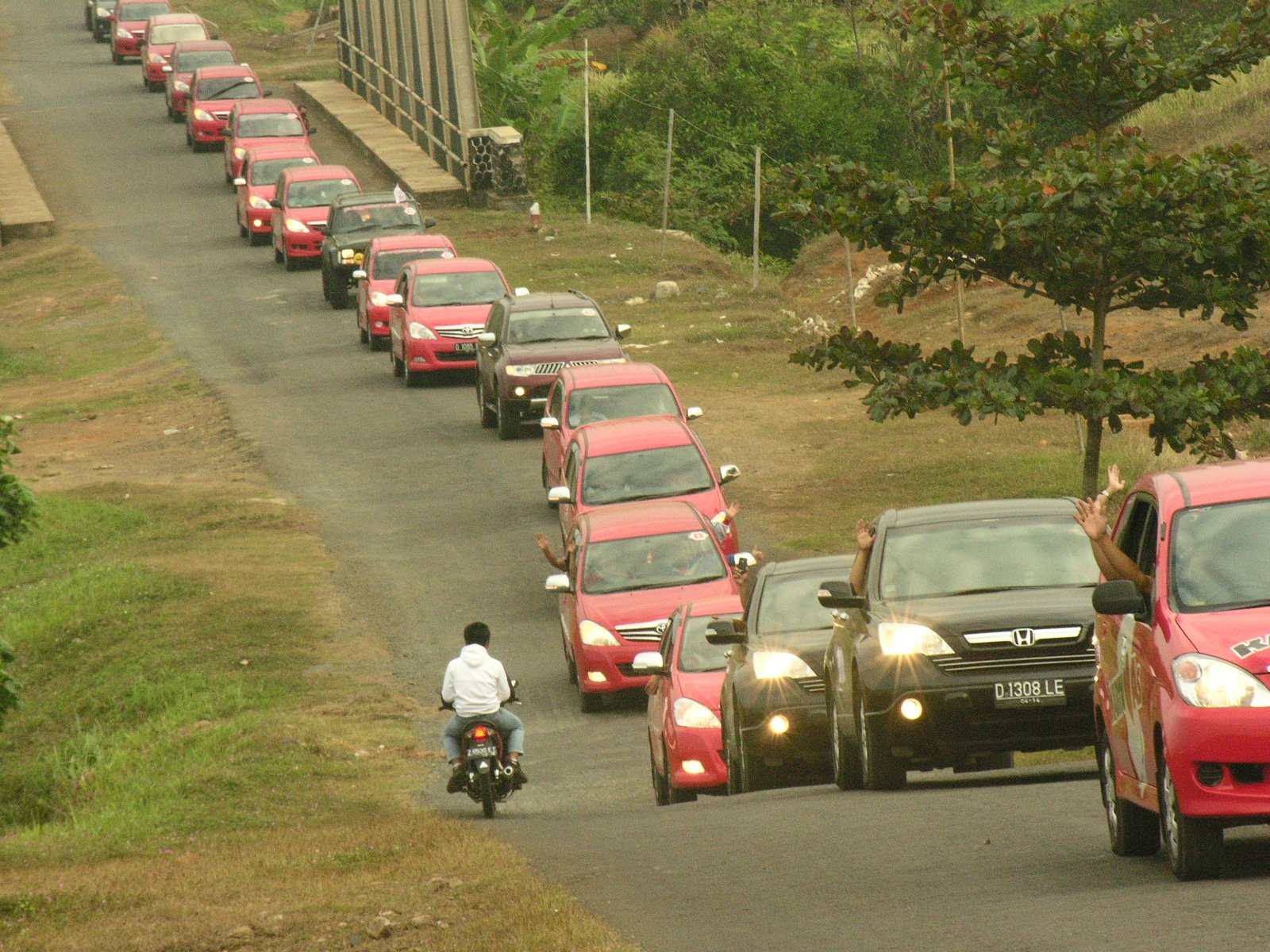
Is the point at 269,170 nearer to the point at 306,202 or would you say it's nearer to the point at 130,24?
the point at 306,202

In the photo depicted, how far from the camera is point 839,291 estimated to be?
46.0 meters


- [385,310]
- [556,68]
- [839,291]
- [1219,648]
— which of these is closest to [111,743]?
[1219,648]

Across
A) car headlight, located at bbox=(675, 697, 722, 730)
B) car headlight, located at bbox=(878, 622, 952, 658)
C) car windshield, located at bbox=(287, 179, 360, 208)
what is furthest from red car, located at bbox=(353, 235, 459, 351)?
car headlight, located at bbox=(878, 622, 952, 658)

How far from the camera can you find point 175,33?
2746 inches

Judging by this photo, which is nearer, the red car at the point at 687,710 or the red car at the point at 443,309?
the red car at the point at 687,710

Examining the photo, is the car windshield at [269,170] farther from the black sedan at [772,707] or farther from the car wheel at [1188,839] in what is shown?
the car wheel at [1188,839]

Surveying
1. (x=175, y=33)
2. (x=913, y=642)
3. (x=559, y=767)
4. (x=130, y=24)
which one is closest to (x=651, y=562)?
(x=559, y=767)

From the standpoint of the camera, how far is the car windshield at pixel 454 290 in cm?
3434

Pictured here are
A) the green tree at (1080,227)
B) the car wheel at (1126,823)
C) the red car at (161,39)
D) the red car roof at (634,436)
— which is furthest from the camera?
the red car at (161,39)

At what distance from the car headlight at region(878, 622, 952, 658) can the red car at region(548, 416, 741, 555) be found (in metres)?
11.0

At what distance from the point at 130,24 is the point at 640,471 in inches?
2241

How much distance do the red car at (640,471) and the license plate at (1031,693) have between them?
1110 cm

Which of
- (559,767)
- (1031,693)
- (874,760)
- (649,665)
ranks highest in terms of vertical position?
(1031,693)

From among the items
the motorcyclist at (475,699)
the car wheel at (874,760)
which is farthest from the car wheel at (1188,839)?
the motorcyclist at (475,699)
